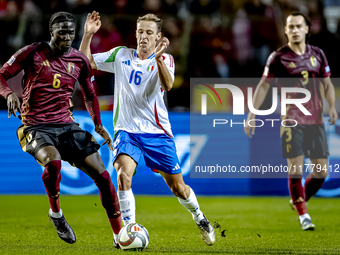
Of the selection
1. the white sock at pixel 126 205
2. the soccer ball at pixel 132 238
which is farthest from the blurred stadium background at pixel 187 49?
the soccer ball at pixel 132 238

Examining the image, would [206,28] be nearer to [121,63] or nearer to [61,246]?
[121,63]

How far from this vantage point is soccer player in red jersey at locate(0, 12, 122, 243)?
4816 millimetres

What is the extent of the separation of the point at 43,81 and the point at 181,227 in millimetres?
2467

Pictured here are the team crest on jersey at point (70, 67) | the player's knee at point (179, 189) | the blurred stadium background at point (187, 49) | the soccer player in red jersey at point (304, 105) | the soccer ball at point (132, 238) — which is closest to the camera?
the soccer ball at point (132, 238)

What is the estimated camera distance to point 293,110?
20.9 feet

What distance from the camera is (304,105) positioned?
21.0ft

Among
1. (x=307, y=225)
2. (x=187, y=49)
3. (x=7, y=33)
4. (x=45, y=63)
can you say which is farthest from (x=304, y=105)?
(x=7, y=33)

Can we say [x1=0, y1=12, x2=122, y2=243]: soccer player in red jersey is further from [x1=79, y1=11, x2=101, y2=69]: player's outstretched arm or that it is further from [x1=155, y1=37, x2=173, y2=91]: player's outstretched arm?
[x1=155, y1=37, x2=173, y2=91]: player's outstretched arm

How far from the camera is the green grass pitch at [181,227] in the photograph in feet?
15.6

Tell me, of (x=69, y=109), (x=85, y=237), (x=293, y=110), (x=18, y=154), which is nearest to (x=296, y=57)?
(x=293, y=110)

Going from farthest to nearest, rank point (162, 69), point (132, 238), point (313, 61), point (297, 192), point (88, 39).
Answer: point (313, 61) → point (297, 192) → point (88, 39) → point (162, 69) → point (132, 238)

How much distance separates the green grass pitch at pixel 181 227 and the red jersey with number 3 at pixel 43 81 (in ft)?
3.87

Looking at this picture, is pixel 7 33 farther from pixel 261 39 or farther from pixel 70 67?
pixel 70 67

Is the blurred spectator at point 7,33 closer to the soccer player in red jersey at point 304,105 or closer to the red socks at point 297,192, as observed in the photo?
the soccer player in red jersey at point 304,105
